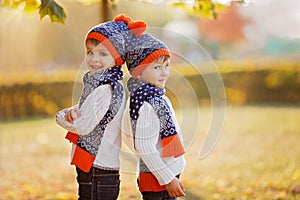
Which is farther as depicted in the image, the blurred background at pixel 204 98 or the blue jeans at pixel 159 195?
the blurred background at pixel 204 98

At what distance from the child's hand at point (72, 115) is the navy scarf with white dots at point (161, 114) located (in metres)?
0.30

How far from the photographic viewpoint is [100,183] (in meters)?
3.35

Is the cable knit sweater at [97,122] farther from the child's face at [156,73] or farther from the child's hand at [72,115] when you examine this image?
the child's face at [156,73]

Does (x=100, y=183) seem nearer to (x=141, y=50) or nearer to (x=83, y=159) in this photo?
(x=83, y=159)

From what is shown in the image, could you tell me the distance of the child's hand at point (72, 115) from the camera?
131 inches

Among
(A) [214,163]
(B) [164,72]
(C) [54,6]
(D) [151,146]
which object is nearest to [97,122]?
(D) [151,146]

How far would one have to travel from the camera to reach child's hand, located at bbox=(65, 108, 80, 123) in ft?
10.9

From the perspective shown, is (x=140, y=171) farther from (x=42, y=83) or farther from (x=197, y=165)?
(x=42, y=83)

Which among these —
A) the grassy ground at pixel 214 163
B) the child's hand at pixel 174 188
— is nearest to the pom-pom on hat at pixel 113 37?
the child's hand at pixel 174 188

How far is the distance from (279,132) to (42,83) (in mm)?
5547

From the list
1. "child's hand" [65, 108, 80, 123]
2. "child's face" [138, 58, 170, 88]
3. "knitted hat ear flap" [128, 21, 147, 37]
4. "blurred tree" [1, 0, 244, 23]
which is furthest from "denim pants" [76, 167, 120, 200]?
"blurred tree" [1, 0, 244, 23]

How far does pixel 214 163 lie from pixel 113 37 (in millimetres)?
4685

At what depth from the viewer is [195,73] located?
1391 centimetres

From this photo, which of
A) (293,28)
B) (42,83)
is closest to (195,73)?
(42,83)
